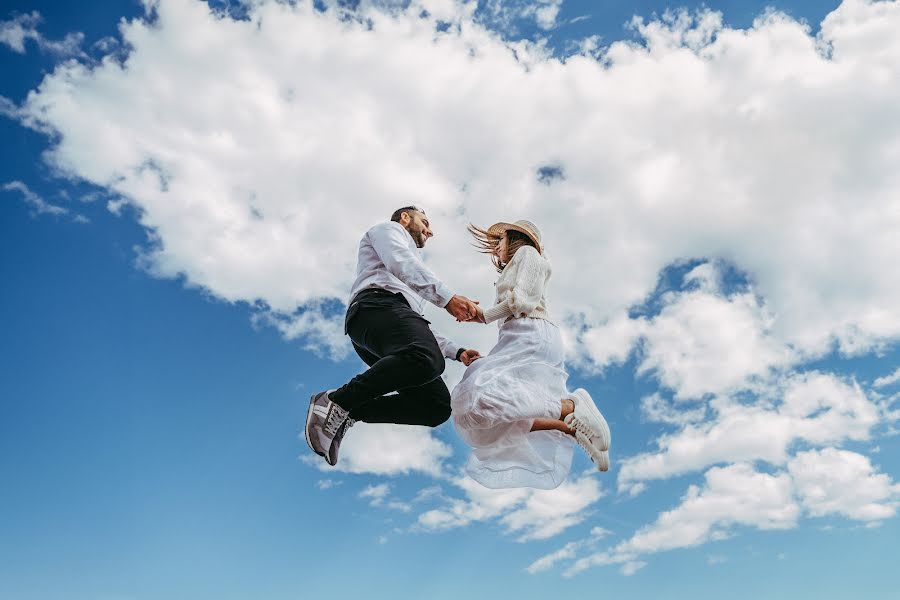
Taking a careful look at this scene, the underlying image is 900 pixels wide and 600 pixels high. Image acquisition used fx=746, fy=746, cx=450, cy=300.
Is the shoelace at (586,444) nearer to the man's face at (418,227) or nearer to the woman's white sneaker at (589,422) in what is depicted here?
the woman's white sneaker at (589,422)

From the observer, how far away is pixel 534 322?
5.64 meters

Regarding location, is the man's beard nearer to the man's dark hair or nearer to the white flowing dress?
the man's dark hair

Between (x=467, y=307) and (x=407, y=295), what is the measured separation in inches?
20.3

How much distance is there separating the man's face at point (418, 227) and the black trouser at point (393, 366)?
708 millimetres

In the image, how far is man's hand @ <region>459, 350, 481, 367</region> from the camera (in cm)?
582

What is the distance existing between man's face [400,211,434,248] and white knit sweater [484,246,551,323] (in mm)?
741

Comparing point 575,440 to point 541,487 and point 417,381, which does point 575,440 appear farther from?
point 417,381

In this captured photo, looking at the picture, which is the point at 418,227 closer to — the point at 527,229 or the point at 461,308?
the point at 527,229

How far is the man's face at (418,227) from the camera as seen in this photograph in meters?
6.02

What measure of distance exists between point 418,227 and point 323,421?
5.73 ft

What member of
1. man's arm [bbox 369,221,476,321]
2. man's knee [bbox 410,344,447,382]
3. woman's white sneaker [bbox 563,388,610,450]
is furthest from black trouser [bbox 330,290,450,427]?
woman's white sneaker [bbox 563,388,610,450]

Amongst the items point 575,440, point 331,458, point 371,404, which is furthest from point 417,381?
point 575,440

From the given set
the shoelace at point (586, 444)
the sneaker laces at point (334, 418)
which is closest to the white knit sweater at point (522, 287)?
the shoelace at point (586, 444)

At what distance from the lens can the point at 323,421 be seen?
17.4 feet
